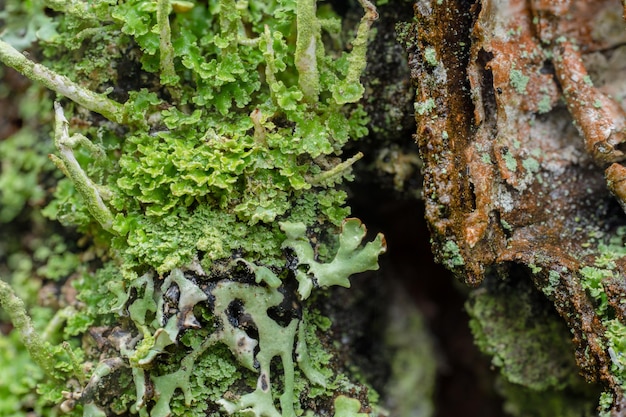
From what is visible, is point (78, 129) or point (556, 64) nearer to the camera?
point (556, 64)

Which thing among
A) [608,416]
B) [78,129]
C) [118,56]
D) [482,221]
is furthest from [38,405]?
[608,416]

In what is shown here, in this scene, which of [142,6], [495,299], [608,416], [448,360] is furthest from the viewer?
[448,360]

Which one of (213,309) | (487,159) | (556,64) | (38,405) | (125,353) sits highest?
(556,64)

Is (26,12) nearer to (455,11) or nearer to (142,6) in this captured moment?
(142,6)

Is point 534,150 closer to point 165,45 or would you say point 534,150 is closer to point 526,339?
point 526,339

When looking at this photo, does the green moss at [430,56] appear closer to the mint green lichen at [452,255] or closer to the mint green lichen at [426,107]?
the mint green lichen at [426,107]

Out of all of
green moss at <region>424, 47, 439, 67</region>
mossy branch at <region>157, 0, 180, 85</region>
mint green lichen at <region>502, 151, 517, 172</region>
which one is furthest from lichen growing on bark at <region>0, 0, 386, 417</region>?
mint green lichen at <region>502, 151, 517, 172</region>

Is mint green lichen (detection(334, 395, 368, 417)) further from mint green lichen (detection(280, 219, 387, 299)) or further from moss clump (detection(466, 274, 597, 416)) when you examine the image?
moss clump (detection(466, 274, 597, 416))

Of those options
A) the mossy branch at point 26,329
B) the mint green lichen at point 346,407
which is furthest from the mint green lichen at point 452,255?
the mossy branch at point 26,329

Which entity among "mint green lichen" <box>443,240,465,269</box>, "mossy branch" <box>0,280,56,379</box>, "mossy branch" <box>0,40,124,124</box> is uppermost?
"mossy branch" <box>0,40,124,124</box>
